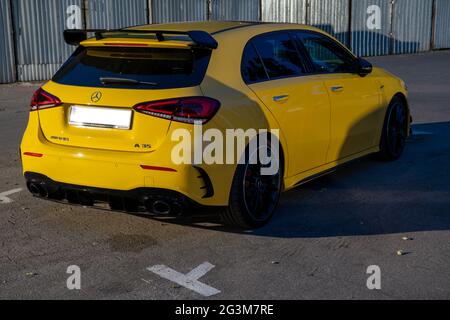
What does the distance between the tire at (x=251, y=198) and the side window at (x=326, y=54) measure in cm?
128

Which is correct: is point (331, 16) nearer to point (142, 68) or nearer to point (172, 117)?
point (142, 68)

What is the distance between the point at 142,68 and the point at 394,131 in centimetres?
368

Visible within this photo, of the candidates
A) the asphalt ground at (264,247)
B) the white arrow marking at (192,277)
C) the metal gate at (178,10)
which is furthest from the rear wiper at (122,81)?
the metal gate at (178,10)

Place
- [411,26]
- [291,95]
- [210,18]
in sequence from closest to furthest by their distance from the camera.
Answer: [291,95] → [210,18] → [411,26]

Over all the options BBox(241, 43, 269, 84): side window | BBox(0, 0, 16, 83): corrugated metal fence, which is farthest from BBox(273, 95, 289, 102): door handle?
BBox(0, 0, 16, 83): corrugated metal fence

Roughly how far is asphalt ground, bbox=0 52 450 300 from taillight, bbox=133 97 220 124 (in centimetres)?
97

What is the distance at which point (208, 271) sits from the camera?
4469 millimetres

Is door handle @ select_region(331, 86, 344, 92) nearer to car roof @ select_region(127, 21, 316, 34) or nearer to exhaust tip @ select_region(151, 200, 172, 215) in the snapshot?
car roof @ select_region(127, 21, 316, 34)

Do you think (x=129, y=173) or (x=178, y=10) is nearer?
(x=129, y=173)

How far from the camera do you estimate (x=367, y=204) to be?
605 cm

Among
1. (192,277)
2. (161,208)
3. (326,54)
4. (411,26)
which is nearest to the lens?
(192,277)

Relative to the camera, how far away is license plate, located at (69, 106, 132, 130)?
4.77 meters

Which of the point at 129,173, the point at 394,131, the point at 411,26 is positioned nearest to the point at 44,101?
the point at 129,173
